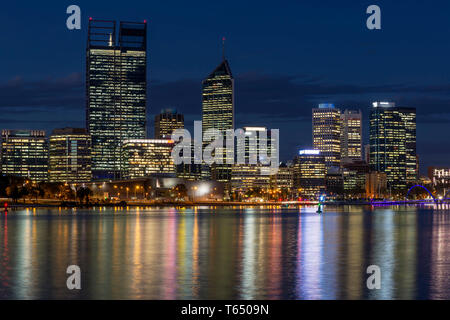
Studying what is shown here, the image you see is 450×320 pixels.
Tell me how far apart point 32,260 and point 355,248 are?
25421 mm

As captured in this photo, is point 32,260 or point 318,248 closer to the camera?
point 32,260

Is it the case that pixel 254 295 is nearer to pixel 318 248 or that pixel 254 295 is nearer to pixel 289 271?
pixel 289 271

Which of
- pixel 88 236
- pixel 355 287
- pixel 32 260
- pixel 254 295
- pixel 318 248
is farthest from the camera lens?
pixel 88 236

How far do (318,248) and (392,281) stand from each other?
20708 millimetres

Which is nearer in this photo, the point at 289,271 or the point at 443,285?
the point at 443,285

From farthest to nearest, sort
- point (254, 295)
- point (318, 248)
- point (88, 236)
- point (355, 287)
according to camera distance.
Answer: point (88, 236), point (318, 248), point (355, 287), point (254, 295)

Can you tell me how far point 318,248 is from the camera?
194ft

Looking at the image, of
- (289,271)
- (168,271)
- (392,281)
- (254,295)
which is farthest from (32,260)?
(392,281)

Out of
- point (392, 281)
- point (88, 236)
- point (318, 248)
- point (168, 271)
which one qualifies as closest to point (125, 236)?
point (88, 236)

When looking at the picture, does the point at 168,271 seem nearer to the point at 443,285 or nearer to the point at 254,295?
the point at 254,295
